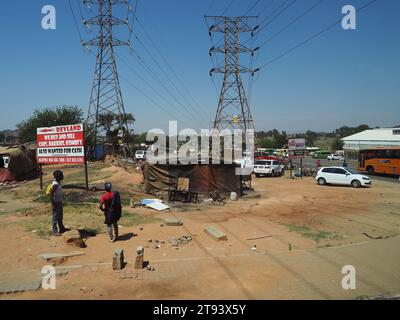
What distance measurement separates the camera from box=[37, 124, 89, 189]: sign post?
18875 mm

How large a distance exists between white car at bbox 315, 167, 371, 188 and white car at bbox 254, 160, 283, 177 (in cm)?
733

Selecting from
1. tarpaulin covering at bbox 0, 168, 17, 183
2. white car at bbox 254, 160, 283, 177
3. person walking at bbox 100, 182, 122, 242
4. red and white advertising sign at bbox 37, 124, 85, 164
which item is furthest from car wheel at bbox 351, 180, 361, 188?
tarpaulin covering at bbox 0, 168, 17, 183

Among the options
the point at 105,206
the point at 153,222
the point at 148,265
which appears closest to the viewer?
the point at 148,265

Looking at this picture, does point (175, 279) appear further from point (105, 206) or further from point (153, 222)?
point (153, 222)

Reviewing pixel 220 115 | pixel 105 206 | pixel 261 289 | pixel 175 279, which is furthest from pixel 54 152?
pixel 220 115

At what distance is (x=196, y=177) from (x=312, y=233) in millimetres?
9112

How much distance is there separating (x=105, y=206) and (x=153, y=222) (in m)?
3.18

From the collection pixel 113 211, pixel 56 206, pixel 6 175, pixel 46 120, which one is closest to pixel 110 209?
pixel 113 211

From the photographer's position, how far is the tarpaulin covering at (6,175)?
87.9 ft

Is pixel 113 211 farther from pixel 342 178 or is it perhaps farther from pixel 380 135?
pixel 380 135

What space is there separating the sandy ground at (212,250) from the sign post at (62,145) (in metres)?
5.11

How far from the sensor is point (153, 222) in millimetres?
13602

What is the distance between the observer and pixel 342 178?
95.0ft

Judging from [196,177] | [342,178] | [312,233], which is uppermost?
[196,177]
